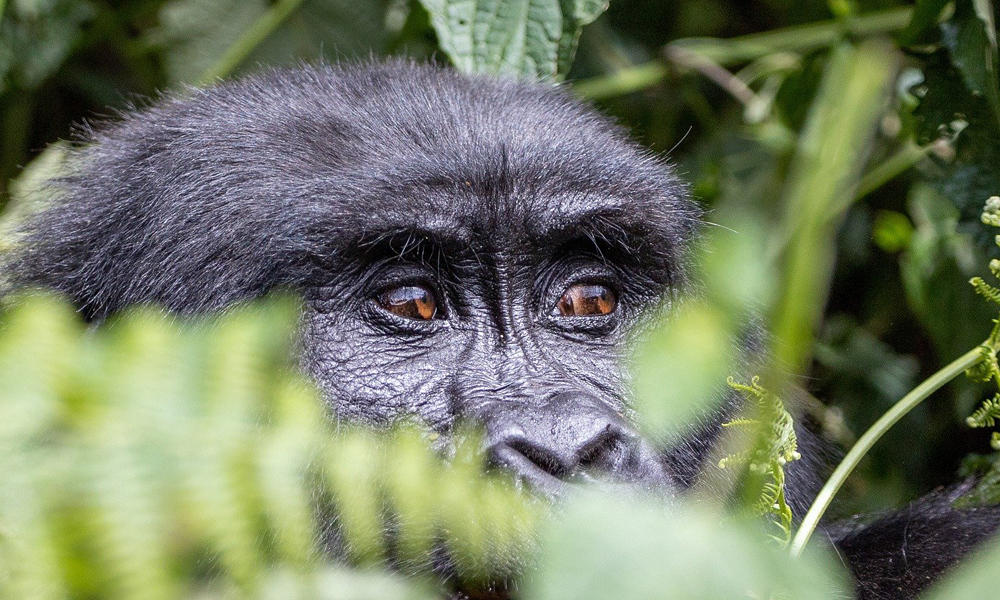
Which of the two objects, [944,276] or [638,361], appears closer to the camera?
[638,361]

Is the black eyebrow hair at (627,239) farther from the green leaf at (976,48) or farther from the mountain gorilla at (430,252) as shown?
the green leaf at (976,48)

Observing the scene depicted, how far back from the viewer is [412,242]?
2338 mm

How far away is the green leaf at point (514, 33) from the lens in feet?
9.24

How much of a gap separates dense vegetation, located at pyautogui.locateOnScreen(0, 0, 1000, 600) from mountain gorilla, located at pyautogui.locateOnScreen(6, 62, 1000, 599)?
0.12m

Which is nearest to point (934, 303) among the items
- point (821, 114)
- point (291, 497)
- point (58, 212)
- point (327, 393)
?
point (821, 114)

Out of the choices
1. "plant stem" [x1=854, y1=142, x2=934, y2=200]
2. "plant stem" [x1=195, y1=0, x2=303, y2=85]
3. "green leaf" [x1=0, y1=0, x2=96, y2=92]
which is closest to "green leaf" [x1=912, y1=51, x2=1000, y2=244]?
"plant stem" [x1=854, y1=142, x2=934, y2=200]

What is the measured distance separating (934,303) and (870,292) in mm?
1045

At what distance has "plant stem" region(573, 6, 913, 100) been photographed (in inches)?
138

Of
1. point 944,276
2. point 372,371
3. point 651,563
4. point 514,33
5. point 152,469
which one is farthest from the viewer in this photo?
point 944,276

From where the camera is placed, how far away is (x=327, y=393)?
7.17 ft

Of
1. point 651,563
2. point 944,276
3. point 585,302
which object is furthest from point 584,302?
point 651,563

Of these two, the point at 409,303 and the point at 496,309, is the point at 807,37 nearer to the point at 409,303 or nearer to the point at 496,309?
the point at 496,309

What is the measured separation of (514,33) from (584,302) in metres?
0.77

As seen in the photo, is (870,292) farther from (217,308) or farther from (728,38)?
Answer: (217,308)
